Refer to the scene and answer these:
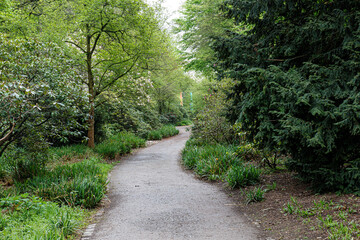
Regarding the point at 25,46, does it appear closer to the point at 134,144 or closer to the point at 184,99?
the point at 134,144

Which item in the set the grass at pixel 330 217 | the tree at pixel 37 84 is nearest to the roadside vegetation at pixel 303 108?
the grass at pixel 330 217

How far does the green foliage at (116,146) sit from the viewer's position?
10531 mm

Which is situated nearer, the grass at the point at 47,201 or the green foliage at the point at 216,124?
the grass at the point at 47,201

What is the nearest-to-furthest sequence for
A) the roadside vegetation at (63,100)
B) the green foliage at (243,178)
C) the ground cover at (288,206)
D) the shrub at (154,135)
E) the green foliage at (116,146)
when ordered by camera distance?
the ground cover at (288,206) < the roadside vegetation at (63,100) < the green foliage at (243,178) < the green foliage at (116,146) < the shrub at (154,135)

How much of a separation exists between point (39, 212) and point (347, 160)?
208 inches

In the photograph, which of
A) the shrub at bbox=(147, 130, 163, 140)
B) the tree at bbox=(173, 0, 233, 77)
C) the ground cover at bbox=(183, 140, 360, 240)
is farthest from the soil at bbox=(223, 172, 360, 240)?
the shrub at bbox=(147, 130, 163, 140)

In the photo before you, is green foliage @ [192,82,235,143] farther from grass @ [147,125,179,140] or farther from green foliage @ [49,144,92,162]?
grass @ [147,125,179,140]

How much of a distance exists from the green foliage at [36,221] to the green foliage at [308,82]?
3491 millimetres

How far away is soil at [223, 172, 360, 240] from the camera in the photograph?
3.51 m

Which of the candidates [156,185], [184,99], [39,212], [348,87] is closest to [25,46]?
[39,212]

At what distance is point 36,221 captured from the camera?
3.92m

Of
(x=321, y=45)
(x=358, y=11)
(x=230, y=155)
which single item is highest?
(x=358, y=11)

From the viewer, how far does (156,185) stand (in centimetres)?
681

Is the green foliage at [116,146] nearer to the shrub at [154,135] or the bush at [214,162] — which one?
the shrub at [154,135]
